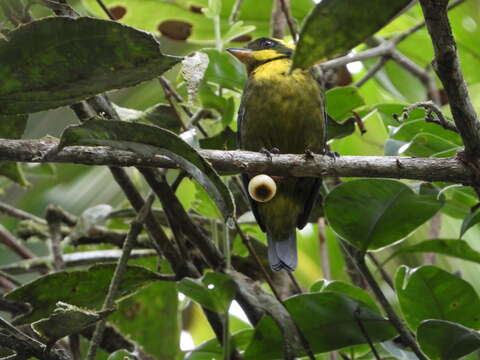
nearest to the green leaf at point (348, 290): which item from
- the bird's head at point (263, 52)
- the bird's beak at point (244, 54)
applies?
the bird's head at point (263, 52)

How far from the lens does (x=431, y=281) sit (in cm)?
190

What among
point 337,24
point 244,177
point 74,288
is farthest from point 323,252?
point 337,24

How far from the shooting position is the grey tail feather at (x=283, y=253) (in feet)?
8.08

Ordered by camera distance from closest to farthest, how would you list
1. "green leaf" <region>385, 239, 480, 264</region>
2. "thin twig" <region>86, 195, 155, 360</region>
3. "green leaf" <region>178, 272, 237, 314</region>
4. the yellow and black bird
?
"thin twig" <region>86, 195, 155, 360</region>
"green leaf" <region>178, 272, 237, 314</region>
"green leaf" <region>385, 239, 480, 264</region>
the yellow and black bird

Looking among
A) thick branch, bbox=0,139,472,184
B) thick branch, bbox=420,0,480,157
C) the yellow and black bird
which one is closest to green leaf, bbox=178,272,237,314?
thick branch, bbox=0,139,472,184

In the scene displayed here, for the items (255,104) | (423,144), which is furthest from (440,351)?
(255,104)

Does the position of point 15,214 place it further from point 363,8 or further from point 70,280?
point 363,8

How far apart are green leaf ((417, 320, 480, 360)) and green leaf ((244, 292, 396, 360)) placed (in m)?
0.16

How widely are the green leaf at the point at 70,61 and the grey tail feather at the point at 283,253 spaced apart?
110 cm

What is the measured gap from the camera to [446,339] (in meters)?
1.76

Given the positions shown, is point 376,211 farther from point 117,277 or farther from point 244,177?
point 244,177

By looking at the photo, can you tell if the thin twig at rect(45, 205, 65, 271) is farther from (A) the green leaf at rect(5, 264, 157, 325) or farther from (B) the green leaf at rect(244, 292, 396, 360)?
(B) the green leaf at rect(244, 292, 396, 360)

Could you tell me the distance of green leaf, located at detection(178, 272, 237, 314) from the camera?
1.86 metres

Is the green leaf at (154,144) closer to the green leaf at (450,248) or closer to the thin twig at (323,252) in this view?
the green leaf at (450,248)
